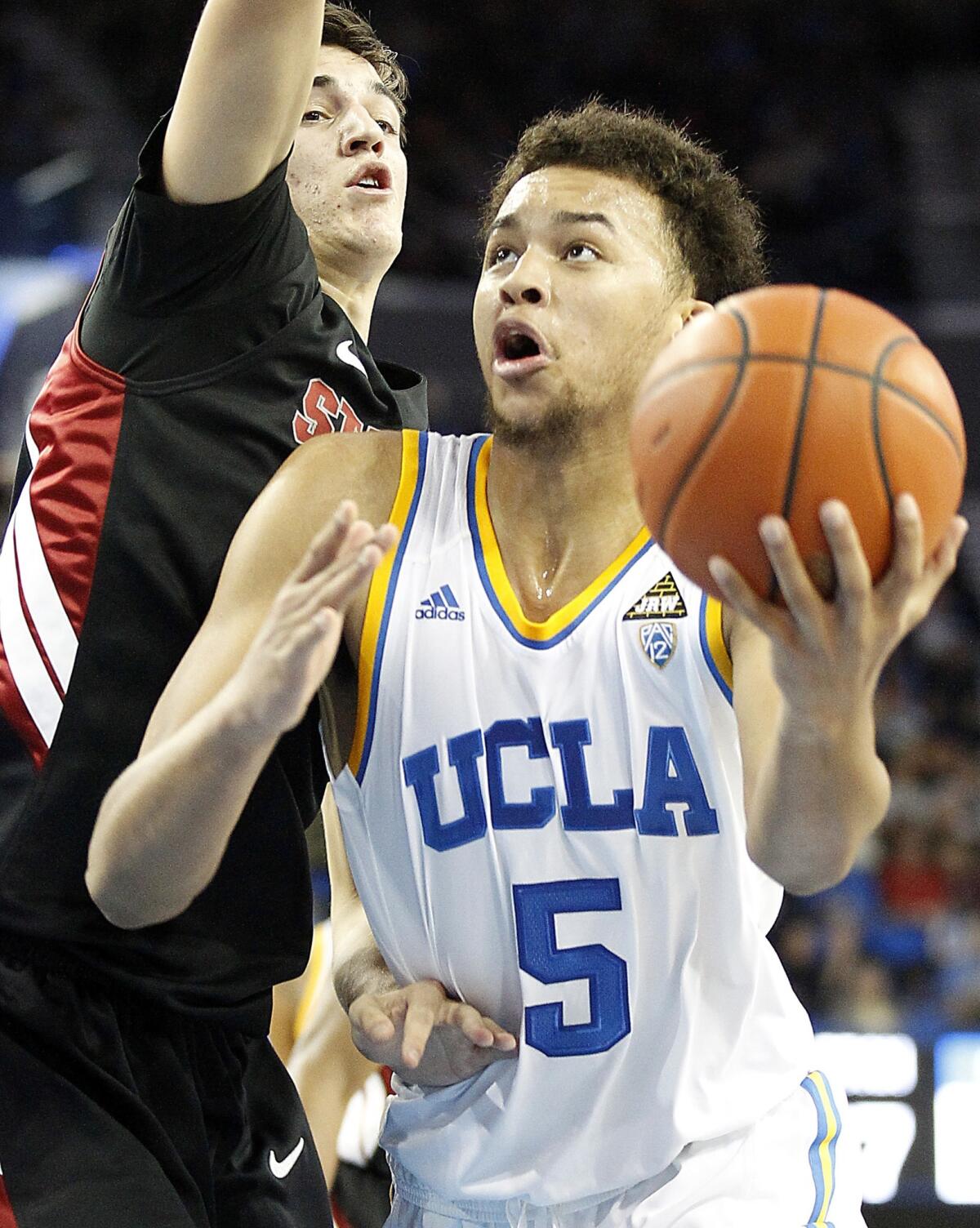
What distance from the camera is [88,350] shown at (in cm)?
308

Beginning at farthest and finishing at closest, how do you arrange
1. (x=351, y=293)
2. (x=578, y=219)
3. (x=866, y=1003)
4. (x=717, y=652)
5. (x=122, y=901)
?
(x=866, y=1003) → (x=351, y=293) → (x=578, y=219) → (x=717, y=652) → (x=122, y=901)

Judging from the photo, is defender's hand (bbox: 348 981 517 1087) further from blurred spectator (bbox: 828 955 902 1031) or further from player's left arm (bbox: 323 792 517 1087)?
blurred spectator (bbox: 828 955 902 1031)

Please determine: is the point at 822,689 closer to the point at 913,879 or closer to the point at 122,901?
the point at 122,901

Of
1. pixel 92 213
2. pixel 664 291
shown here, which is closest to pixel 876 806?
pixel 664 291

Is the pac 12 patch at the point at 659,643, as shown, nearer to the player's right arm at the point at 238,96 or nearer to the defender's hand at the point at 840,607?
the defender's hand at the point at 840,607

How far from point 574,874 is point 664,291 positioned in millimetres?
1121

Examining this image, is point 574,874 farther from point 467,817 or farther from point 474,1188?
point 474,1188

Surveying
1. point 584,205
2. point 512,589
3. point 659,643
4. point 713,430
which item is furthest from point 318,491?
point 713,430

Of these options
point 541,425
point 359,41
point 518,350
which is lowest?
point 541,425

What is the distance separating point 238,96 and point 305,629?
110cm

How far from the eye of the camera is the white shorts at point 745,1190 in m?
2.66

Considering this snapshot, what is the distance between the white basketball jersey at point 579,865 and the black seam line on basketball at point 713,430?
479mm

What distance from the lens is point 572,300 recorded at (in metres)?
2.92

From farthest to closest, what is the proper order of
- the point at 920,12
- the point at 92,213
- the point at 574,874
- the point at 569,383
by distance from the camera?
the point at 920,12, the point at 92,213, the point at 569,383, the point at 574,874
